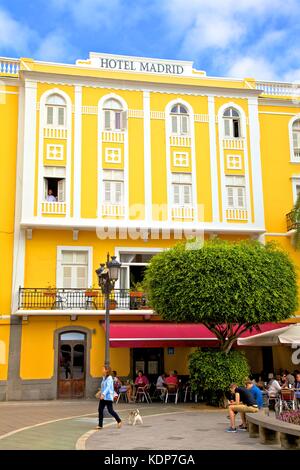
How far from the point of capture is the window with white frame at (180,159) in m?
25.6

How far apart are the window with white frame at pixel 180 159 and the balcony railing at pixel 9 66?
830 centimetres

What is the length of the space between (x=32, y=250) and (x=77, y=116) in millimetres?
6479

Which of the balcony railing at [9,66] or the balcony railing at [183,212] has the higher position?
the balcony railing at [9,66]

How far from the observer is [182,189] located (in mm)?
25391

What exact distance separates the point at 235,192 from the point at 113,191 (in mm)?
5797

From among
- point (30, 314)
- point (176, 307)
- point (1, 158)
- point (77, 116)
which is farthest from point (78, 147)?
point (176, 307)

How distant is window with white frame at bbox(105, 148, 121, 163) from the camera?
24969 mm

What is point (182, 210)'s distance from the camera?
24.9 m

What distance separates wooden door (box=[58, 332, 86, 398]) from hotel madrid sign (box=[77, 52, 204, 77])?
12.5 meters

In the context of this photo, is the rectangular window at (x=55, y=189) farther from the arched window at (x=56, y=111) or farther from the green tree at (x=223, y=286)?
the green tree at (x=223, y=286)

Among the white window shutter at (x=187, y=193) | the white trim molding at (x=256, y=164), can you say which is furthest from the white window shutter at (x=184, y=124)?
the white trim molding at (x=256, y=164)

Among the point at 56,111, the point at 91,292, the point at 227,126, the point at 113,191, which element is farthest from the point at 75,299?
the point at 227,126

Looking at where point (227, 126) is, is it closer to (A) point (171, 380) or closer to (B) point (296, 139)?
(B) point (296, 139)
